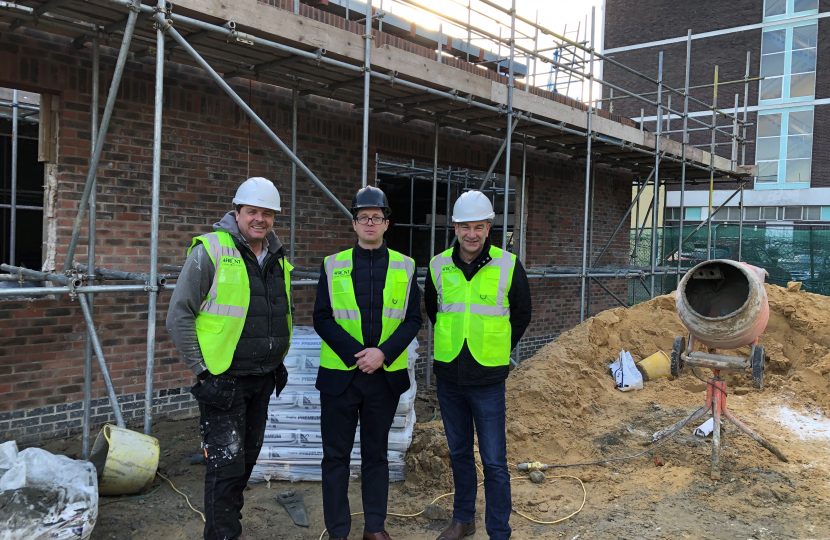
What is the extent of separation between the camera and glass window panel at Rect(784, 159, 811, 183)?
2367 cm

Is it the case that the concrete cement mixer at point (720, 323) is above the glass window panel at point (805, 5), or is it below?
below

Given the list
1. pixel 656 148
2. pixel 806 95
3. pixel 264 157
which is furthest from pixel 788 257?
pixel 264 157

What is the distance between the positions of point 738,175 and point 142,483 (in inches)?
482

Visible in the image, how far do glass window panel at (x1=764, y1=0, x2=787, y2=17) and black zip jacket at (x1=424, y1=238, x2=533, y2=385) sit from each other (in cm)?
2649

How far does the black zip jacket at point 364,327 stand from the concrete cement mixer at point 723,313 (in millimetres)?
2693

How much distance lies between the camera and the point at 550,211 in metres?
9.74

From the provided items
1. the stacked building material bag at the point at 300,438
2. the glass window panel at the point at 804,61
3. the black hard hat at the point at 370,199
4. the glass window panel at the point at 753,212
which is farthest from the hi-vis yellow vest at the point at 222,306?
the glass window panel at the point at 804,61

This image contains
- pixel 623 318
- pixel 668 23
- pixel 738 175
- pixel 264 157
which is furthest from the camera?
pixel 668 23

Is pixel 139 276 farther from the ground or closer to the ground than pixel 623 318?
farther from the ground

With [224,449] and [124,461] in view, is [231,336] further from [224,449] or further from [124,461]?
[124,461]

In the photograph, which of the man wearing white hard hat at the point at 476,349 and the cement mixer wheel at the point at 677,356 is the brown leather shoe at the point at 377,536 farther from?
the cement mixer wheel at the point at 677,356

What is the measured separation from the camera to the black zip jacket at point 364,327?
11.3ft

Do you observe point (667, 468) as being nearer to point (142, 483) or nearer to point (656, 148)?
point (142, 483)

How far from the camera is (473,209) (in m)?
3.66
